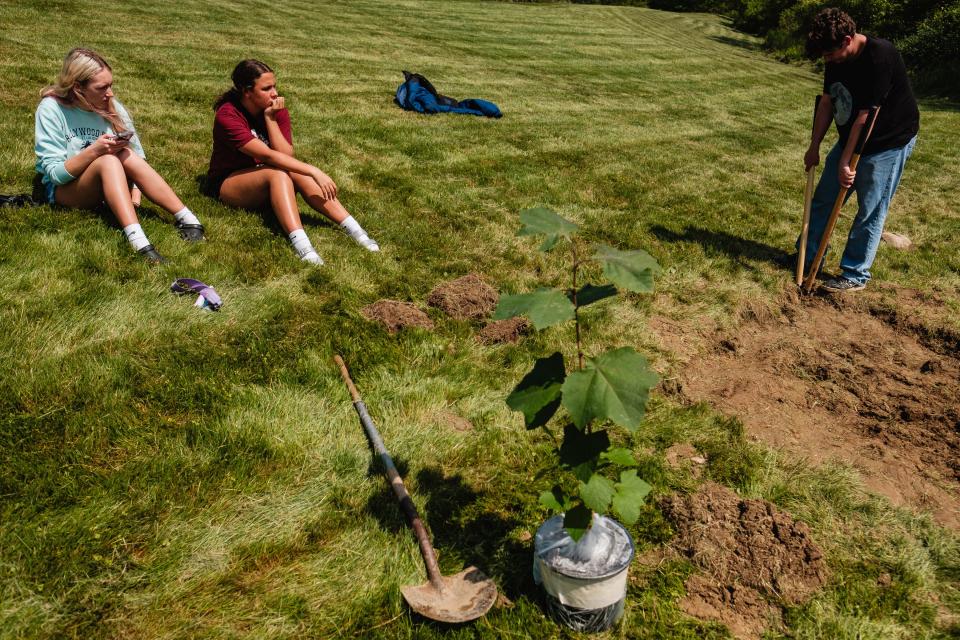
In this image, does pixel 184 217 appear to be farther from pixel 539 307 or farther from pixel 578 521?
pixel 578 521

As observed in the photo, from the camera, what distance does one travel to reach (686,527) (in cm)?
290

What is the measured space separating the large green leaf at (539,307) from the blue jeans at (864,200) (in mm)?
4675

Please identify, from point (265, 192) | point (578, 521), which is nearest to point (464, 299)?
point (265, 192)

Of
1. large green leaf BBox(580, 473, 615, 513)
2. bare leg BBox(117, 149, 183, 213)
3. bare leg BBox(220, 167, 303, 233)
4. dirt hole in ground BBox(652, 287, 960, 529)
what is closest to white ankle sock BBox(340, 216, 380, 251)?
bare leg BBox(220, 167, 303, 233)

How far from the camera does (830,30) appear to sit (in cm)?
476

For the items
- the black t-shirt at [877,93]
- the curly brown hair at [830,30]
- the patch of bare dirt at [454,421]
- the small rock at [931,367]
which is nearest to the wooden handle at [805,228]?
the black t-shirt at [877,93]

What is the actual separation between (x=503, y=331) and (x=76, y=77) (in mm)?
3780

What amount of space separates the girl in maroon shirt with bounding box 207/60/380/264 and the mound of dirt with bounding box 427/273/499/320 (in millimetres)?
988

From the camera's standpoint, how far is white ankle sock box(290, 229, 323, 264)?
4.99 metres

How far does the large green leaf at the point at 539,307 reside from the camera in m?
1.99

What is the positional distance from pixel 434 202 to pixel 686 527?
477 centimetres

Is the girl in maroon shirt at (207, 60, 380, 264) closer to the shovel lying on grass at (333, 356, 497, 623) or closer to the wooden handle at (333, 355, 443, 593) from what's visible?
the wooden handle at (333, 355, 443, 593)

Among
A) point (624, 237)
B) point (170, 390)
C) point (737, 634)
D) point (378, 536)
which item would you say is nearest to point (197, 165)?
Result: point (170, 390)

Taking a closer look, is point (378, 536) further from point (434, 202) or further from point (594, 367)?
point (434, 202)
